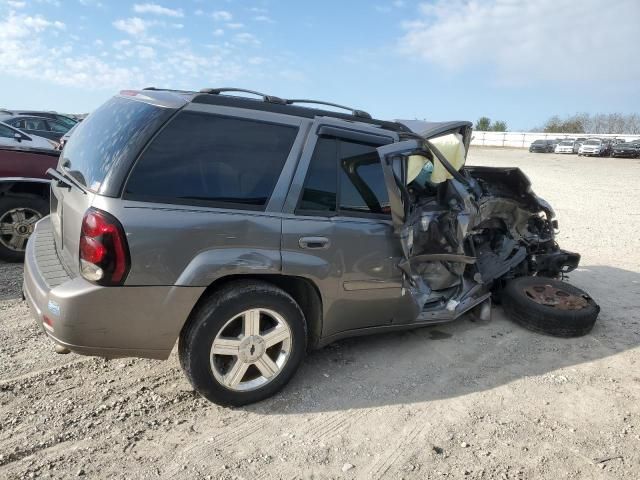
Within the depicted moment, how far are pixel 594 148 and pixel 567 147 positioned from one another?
443 cm

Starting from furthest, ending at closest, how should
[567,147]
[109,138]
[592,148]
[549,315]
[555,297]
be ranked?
[567,147] → [592,148] → [555,297] → [549,315] → [109,138]

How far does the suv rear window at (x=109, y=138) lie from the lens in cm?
285

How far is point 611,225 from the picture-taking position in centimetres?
995

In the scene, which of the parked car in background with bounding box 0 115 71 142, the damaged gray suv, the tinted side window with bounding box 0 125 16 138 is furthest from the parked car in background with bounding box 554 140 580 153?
the tinted side window with bounding box 0 125 16 138

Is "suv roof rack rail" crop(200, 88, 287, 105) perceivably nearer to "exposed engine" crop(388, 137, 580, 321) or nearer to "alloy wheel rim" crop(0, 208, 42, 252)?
"exposed engine" crop(388, 137, 580, 321)

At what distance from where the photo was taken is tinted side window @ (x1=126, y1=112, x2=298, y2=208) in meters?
2.82

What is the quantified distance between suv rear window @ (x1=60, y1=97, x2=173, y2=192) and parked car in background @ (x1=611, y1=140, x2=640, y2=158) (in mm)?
45497

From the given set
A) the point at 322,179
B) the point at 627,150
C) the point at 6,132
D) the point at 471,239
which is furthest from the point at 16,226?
the point at 627,150

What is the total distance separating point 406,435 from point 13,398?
7.94ft

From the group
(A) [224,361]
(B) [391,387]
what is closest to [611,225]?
(B) [391,387]

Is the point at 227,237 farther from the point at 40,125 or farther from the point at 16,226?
the point at 40,125

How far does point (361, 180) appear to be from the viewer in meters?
3.60

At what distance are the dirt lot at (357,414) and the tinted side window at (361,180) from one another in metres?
1.22

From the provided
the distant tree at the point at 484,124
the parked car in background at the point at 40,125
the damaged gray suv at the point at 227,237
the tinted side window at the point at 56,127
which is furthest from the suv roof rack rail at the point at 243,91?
the distant tree at the point at 484,124
